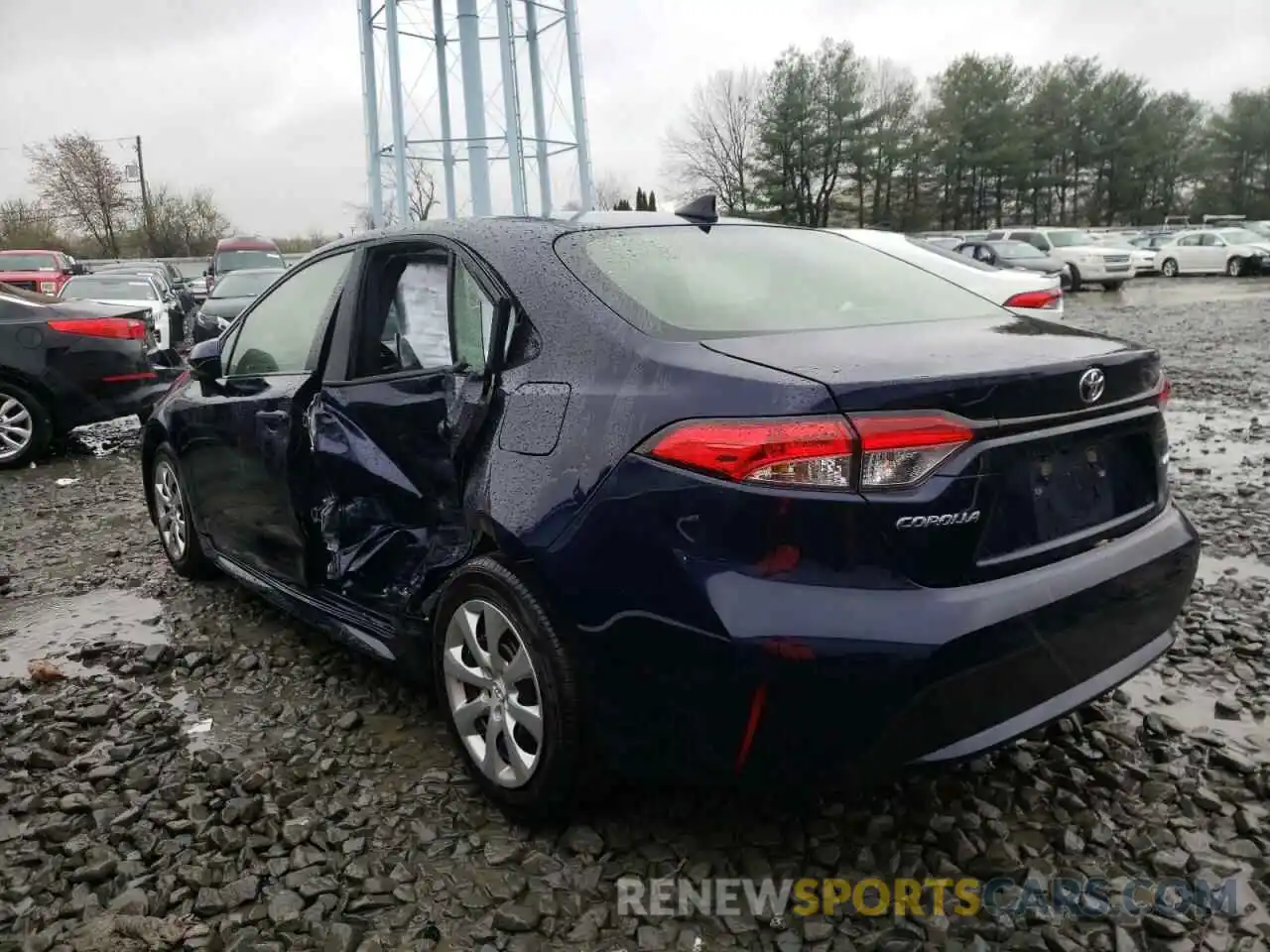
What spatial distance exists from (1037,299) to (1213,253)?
27.4 metres

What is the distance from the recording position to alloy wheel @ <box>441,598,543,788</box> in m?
2.40

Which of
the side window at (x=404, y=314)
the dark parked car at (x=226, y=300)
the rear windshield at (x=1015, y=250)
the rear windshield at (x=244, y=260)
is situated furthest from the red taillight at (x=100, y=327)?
the rear windshield at (x=1015, y=250)

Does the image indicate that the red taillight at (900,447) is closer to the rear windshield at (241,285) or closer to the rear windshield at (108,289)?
the rear windshield at (108,289)

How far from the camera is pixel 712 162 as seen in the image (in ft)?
208

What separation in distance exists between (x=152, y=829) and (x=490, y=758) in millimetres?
914

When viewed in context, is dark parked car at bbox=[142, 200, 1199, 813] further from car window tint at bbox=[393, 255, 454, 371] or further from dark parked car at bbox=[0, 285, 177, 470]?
dark parked car at bbox=[0, 285, 177, 470]

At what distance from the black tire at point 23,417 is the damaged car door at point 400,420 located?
554cm

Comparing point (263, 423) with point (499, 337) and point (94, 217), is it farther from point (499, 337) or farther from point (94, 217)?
point (94, 217)

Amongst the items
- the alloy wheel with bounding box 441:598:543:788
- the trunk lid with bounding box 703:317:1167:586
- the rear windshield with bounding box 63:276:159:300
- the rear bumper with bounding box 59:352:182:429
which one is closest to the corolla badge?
the trunk lid with bounding box 703:317:1167:586

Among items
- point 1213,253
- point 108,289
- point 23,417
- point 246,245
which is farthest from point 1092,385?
point 1213,253

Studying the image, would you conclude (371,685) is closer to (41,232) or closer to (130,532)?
(130,532)

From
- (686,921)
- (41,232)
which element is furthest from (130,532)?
(41,232)

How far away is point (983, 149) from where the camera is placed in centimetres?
5803

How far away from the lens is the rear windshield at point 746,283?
241 cm
